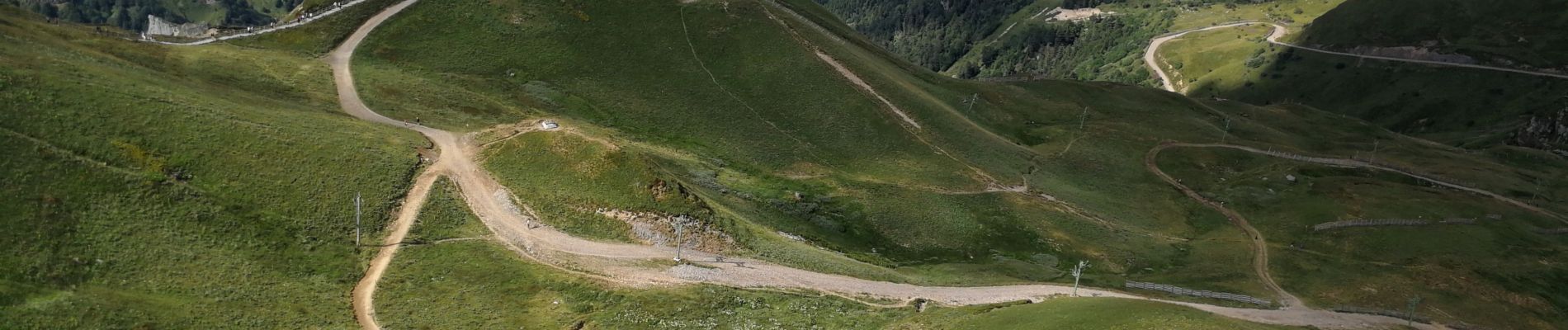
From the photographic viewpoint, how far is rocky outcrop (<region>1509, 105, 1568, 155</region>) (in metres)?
168

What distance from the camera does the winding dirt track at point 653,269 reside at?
61.4 metres

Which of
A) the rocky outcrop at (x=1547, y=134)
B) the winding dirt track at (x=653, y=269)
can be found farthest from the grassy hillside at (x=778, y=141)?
the rocky outcrop at (x=1547, y=134)

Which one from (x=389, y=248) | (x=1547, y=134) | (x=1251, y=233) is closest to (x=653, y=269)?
(x=389, y=248)

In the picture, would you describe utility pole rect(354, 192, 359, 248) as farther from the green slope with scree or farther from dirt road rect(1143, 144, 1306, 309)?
dirt road rect(1143, 144, 1306, 309)

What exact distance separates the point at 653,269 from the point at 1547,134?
19370 cm

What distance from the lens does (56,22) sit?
7850cm

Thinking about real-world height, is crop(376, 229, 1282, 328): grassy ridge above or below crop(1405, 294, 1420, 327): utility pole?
above

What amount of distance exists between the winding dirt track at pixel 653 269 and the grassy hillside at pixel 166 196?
359cm

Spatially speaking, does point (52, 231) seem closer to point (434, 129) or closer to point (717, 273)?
point (434, 129)

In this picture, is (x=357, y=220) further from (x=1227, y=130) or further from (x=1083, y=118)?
(x=1227, y=130)

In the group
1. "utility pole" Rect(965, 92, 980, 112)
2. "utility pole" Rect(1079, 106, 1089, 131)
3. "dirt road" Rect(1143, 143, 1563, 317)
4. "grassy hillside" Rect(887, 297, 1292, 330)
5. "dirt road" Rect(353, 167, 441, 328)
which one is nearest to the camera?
"dirt road" Rect(353, 167, 441, 328)

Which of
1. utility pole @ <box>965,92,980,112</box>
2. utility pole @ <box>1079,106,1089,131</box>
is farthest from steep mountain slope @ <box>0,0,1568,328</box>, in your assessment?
utility pole @ <box>1079,106,1089,131</box>

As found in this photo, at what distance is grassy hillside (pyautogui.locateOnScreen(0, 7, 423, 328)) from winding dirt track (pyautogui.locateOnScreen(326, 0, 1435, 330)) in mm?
3585

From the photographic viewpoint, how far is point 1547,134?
172 m
